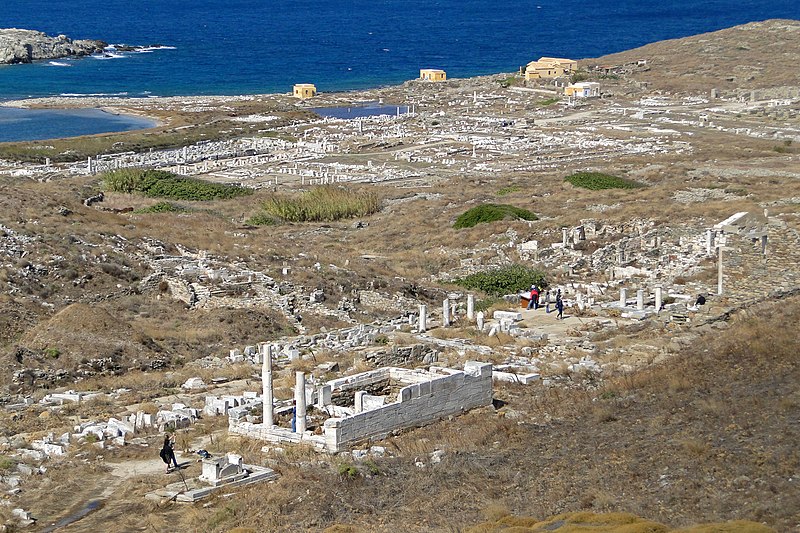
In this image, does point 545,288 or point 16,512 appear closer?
point 16,512

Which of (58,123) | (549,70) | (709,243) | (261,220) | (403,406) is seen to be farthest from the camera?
(549,70)

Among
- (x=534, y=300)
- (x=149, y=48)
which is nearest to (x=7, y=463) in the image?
(x=534, y=300)

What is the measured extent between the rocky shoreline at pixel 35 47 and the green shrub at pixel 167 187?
92829 mm

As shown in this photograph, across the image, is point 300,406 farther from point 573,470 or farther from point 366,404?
point 573,470

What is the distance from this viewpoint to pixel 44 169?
70500 millimetres

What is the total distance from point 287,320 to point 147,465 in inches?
525

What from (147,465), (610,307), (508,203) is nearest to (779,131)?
(508,203)

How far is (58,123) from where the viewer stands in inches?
3802

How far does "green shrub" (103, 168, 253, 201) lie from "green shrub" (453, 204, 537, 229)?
50.9 ft

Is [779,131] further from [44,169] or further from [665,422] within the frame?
[665,422]

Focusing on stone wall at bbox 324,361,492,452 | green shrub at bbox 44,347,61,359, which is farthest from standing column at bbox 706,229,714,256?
green shrub at bbox 44,347,61,359

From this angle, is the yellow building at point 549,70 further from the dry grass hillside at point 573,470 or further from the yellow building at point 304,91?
the dry grass hillside at point 573,470

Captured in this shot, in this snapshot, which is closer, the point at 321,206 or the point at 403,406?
the point at 403,406

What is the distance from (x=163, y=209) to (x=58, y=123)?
45.9 metres
